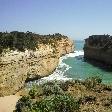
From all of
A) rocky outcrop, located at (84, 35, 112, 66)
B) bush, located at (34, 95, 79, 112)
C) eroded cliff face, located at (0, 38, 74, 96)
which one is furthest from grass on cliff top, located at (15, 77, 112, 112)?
rocky outcrop, located at (84, 35, 112, 66)

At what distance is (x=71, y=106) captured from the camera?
21.5 m

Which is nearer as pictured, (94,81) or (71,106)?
(71,106)

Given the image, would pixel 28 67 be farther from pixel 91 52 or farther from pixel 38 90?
pixel 91 52

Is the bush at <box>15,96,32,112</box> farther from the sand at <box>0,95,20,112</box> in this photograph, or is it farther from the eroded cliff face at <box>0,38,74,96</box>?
the eroded cliff face at <box>0,38,74,96</box>

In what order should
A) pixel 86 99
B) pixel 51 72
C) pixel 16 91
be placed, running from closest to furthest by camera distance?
pixel 86 99
pixel 16 91
pixel 51 72

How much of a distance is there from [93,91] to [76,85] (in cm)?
245

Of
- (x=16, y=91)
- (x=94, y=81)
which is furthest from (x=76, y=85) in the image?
(x=16, y=91)

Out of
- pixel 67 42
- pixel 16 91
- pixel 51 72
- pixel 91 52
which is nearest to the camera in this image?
pixel 16 91

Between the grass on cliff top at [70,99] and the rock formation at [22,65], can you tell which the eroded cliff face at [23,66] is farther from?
the grass on cliff top at [70,99]

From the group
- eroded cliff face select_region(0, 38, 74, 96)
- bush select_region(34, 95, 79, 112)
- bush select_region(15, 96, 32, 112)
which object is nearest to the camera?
bush select_region(34, 95, 79, 112)

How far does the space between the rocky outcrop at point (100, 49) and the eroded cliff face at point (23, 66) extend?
16.4 m

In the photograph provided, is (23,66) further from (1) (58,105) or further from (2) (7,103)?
(1) (58,105)

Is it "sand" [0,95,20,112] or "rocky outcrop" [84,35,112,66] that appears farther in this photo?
→ "rocky outcrop" [84,35,112,66]

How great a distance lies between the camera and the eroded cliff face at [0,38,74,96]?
100ft
